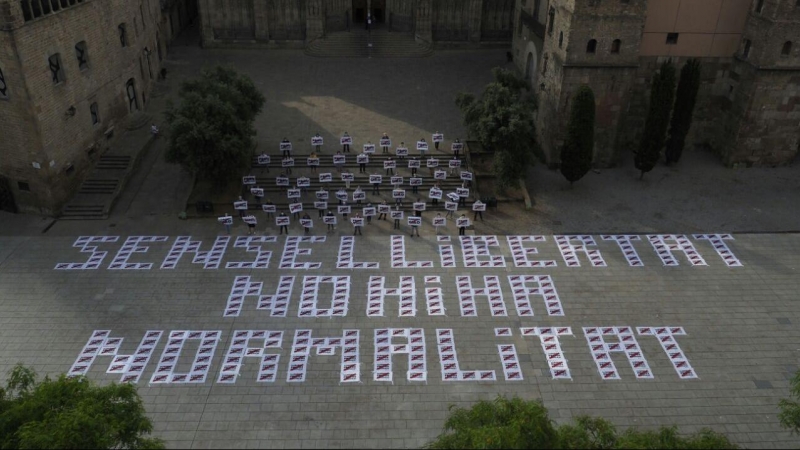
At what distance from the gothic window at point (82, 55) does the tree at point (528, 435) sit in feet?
109

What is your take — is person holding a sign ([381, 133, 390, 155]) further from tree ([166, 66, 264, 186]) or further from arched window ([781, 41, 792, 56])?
arched window ([781, 41, 792, 56])

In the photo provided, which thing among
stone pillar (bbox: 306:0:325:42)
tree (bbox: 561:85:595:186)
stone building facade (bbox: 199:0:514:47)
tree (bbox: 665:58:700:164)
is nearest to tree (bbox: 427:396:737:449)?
tree (bbox: 561:85:595:186)

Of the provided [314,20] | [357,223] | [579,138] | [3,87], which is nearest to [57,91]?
[3,87]

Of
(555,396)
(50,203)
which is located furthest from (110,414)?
(50,203)

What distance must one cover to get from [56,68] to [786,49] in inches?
1707

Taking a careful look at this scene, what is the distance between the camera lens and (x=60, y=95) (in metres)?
35.4

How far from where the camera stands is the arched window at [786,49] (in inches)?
1469

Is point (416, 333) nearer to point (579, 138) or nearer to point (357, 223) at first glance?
point (357, 223)

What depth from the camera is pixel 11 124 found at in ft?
111

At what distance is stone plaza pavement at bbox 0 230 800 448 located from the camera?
23.8m

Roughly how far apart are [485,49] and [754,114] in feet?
88.0

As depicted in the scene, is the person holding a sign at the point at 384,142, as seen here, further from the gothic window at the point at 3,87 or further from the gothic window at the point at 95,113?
the gothic window at the point at 3,87

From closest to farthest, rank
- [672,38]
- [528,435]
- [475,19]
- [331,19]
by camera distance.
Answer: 1. [528,435]
2. [672,38]
3. [475,19]
4. [331,19]

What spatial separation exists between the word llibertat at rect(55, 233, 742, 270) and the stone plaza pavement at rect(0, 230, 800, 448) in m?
0.20
